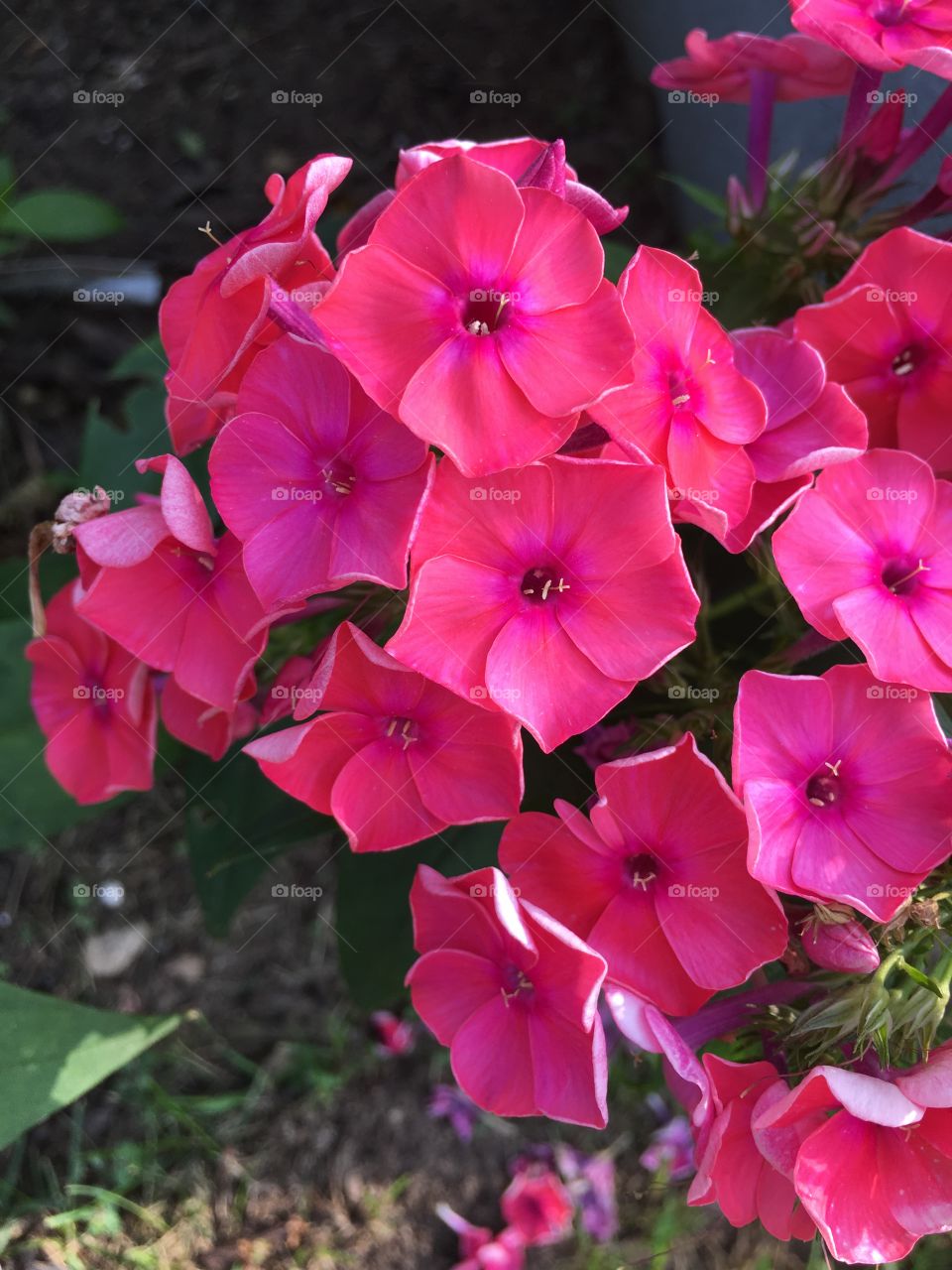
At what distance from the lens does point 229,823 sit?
1123 mm

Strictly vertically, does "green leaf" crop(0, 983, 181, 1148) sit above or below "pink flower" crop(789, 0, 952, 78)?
below

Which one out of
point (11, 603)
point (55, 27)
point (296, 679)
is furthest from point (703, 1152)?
point (55, 27)

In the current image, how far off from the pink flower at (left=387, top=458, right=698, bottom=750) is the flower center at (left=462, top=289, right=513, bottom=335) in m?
0.10

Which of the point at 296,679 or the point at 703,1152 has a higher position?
the point at 296,679

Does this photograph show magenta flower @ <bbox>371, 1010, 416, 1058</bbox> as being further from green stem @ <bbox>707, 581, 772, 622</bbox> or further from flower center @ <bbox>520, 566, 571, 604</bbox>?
flower center @ <bbox>520, 566, 571, 604</bbox>

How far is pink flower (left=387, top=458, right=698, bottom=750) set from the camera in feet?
2.32

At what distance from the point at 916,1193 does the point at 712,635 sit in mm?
512

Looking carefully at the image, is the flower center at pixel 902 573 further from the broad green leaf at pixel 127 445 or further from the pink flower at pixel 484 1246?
the pink flower at pixel 484 1246

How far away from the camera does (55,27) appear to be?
188 centimetres

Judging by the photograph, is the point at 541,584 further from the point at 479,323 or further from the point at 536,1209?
the point at 536,1209

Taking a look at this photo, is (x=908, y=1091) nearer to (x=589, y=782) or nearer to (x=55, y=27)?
(x=589, y=782)

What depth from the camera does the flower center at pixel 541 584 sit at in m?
0.75

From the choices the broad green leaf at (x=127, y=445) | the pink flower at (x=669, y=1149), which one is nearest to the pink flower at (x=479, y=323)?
the broad green leaf at (x=127, y=445)

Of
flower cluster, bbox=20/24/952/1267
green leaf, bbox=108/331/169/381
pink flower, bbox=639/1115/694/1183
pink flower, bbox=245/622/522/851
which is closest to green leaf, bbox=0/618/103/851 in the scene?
green leaf, bbox=108/331/169/381
